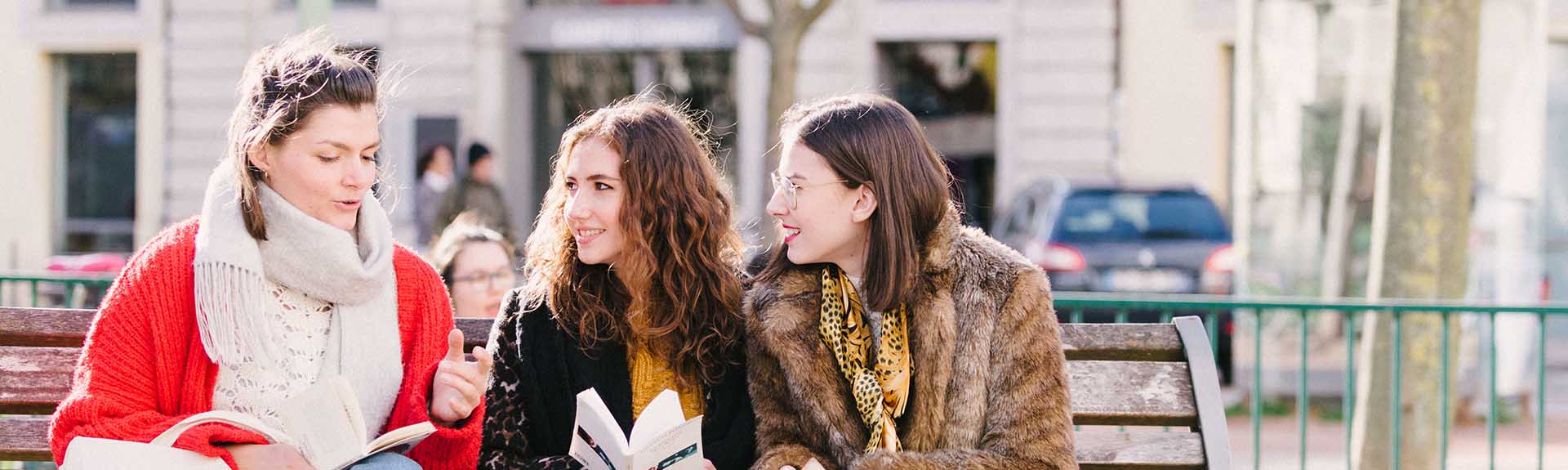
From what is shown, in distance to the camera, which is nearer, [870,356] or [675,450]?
[675,450]

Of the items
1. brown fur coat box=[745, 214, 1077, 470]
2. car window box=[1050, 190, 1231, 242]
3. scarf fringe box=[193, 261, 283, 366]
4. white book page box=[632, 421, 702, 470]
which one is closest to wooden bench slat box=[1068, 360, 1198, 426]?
brown fur coat box=[745, 214, 1077, 470]

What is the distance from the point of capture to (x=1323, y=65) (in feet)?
37.7

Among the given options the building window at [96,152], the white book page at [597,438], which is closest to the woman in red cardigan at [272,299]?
the white book page at [597,438]

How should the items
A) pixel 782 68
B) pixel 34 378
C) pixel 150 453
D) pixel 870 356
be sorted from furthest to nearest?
1. pixel 782 68
2. pixel 34 378
3. pixel 870 356
4. pixel 150 453

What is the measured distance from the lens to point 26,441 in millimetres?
4148

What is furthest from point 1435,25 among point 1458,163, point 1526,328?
point 1526,328

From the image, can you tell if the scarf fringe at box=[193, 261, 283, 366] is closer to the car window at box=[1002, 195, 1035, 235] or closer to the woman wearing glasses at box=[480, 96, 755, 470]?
the woman wearing glasses at box=[480, 96, 755, 470]

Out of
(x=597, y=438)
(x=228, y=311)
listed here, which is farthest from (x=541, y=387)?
(x=228, y=311)

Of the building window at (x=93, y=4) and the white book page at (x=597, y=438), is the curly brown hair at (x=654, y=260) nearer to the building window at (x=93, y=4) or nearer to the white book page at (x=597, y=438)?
the white book page at (x=597, y=438)

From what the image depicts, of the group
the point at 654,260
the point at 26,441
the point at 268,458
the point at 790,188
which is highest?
the point at 790,188

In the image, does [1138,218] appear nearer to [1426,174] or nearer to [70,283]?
[1426,174]

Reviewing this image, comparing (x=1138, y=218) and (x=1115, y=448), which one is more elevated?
(x=1138, y=218)

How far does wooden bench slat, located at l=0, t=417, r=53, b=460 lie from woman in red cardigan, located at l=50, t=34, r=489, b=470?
87 centimetres

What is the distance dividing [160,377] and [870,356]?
1484 mm
